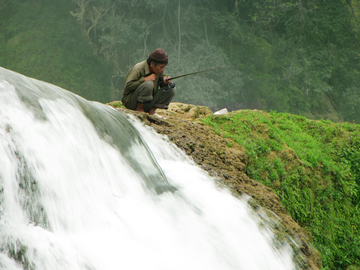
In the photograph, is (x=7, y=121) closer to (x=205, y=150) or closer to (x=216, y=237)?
(x=216, y=237)

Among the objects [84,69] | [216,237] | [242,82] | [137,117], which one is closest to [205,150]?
[137,117]

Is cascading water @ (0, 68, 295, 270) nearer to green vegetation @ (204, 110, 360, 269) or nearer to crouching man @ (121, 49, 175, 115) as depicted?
crouching man @ (121, 49, 175, 115)

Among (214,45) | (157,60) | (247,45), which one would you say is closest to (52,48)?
(214,45)

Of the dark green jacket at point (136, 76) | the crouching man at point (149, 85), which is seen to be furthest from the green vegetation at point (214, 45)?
the dark green jacket at point (136, 76)

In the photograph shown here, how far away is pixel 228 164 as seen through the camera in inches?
150

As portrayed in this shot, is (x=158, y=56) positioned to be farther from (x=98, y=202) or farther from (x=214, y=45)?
(x=214, y=45)

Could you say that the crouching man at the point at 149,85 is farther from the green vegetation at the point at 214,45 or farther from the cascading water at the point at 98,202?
the green vegetation at the point at 214,45

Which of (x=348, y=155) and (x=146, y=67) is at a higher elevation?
(x=146, y=67)

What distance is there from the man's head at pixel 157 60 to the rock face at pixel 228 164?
23.0 inches

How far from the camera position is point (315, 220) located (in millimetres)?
4070

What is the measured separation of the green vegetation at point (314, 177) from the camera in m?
4.01

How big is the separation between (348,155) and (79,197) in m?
4.43

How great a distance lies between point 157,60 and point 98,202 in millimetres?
2296

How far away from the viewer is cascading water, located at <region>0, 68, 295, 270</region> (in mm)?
1676
